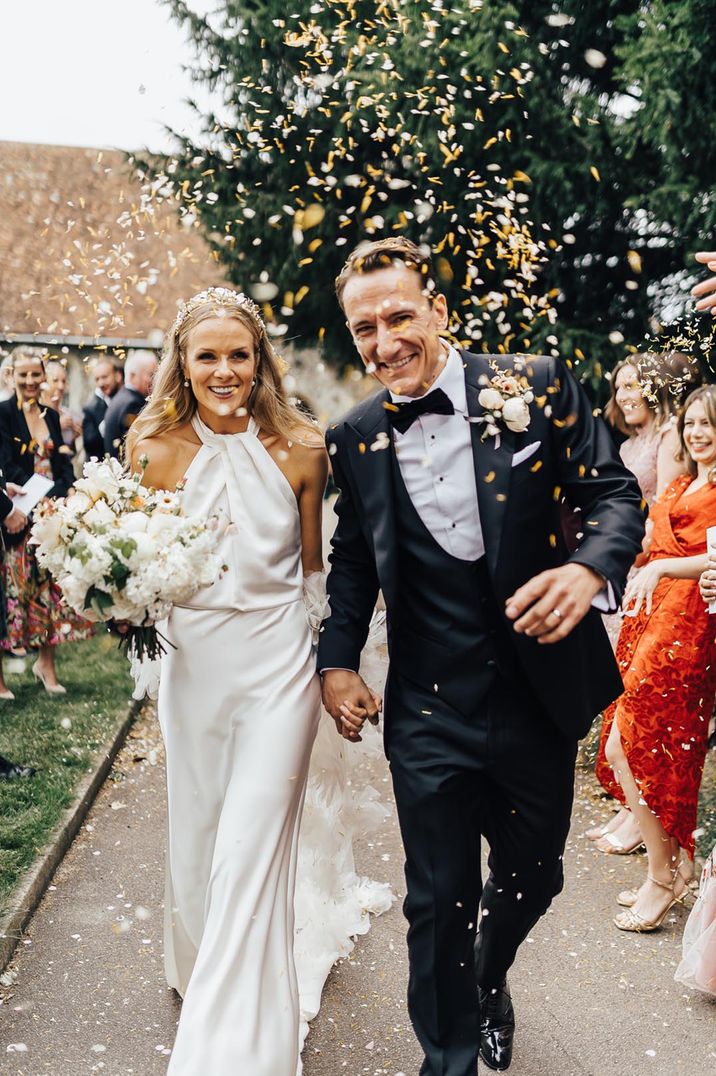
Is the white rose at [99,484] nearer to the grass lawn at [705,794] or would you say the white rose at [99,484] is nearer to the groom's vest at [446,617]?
the groom's vest at [446,617]

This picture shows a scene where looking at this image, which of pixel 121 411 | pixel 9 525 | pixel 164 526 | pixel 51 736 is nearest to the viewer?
pixel 164 526

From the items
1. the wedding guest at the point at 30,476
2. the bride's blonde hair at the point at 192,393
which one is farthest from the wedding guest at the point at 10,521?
the bride's blonde hair at the point at 192,393

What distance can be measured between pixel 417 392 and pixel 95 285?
21016 mm

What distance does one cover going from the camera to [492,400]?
132 inches

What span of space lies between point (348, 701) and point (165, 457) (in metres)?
1.08

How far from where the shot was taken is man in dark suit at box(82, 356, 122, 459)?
988 centimetres

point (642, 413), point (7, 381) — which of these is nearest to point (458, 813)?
point (642, 413)

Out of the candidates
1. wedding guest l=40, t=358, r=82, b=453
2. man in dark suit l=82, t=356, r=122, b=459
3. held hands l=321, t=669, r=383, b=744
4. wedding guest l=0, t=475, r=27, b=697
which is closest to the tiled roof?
man in dark suit l=82, t=356, r=122, b=459

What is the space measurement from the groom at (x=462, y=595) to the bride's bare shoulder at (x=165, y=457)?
67cm

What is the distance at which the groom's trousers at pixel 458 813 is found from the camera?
3291 millimetres

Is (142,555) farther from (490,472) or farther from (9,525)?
(9,525)

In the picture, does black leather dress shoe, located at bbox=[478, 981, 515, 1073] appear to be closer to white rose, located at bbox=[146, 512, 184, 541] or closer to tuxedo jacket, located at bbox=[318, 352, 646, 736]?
tuxedo jacket, located at bbox=[318, 352, 646, 736]

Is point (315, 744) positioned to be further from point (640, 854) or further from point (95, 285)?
point (95, 285)

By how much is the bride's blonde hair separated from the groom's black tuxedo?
0.58 meters
